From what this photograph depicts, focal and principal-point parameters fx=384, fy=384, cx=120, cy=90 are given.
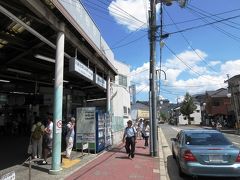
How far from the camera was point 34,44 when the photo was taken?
14.5m

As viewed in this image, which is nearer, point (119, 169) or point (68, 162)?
point (119, 169)

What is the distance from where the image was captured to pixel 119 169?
1329 centimetres

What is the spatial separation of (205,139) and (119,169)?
3.22 metres

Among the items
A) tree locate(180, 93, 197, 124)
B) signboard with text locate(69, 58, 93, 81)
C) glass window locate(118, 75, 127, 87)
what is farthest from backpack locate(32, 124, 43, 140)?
tree locate(180, 93, 197, 124)

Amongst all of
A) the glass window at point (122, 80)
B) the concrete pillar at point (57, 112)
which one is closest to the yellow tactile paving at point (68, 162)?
the concrete pillar at point (57, 112)

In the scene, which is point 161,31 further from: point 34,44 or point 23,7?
point 23,7

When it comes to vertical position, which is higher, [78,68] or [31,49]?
[31,49]

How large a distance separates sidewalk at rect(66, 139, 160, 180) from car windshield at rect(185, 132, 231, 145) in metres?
1.56

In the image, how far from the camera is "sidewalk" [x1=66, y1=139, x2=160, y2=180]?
11766 millimetres

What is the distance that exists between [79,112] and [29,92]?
32.9 ft

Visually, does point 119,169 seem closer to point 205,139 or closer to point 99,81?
point 205,139

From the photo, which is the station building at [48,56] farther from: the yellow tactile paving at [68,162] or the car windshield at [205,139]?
the car windshield at [205,139]

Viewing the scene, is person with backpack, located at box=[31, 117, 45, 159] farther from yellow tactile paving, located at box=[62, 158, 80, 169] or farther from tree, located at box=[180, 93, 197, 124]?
tree, located at box=[180, 93, 197, 124]

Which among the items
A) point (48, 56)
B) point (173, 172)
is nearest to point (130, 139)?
point (173, 172)
